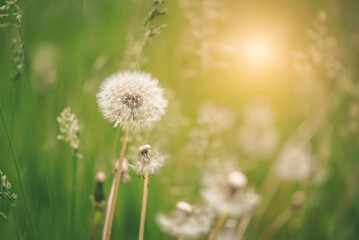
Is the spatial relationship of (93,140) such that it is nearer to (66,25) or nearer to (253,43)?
(66,25)

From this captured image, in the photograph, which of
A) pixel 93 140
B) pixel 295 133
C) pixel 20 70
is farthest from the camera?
pixel 295 133

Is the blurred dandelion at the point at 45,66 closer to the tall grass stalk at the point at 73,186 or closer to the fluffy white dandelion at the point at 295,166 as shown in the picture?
the tall grass stalk at the point at 73,186

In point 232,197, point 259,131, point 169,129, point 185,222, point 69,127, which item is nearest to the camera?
point 69,127

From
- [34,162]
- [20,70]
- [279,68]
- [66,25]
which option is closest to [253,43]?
[279,68]

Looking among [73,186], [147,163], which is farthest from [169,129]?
[147,163]

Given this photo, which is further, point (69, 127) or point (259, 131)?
point (259, 131)

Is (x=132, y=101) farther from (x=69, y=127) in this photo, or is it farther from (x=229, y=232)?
(x=229, y=232)

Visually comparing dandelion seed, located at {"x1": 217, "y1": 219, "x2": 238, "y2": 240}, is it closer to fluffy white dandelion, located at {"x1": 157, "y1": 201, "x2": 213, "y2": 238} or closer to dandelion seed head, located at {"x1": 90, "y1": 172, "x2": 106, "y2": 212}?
fluffy white dandelion, located at {"x1": 157, "y1": 201, "x2": 213, "y2": 238}

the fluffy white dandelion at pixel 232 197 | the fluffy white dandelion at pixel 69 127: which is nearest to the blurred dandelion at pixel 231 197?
the fluffy white dandelion at pixel 232 197
